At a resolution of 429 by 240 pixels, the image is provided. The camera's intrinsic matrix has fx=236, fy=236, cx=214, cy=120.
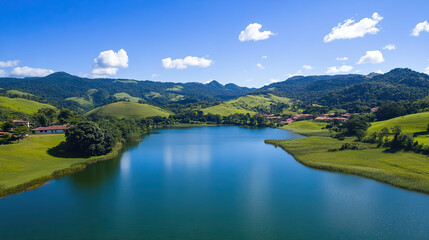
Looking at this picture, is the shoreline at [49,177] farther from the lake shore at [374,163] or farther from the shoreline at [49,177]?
the lake shore at [374,163]

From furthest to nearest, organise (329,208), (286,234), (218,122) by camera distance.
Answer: (218,122)
(329,208)
(286,234)

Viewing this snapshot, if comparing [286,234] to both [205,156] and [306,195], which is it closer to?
[306,195]

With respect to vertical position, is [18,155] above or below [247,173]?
above

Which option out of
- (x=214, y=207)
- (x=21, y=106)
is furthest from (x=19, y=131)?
(x=21, y=106)

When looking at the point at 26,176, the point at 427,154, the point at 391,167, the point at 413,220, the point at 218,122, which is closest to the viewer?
the point at 413,220

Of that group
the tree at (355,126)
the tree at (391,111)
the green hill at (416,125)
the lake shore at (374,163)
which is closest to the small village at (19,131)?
the lake shore at (374,163)

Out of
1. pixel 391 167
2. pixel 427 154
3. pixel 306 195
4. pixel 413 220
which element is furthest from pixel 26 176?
pixel 427 154
